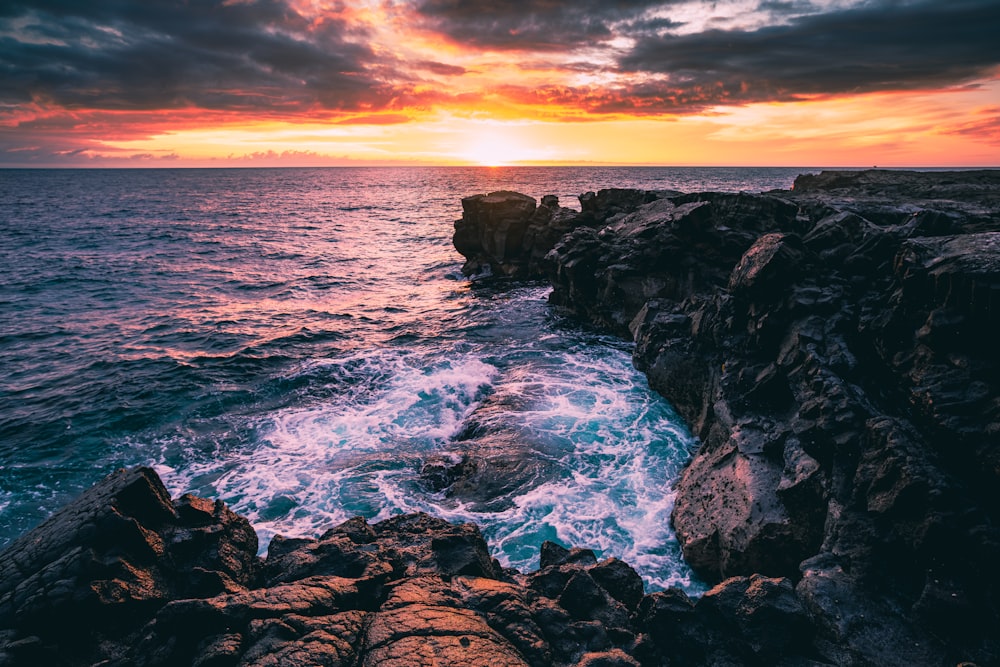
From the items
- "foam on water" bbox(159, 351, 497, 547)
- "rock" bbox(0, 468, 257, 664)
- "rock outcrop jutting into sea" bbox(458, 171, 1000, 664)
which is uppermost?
"rock outcrop jutting into sea" bbox(458, 171, 1000, 664)

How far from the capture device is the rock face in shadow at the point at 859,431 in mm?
8320

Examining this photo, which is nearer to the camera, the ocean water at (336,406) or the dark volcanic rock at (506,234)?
the ocean water at (336,406)

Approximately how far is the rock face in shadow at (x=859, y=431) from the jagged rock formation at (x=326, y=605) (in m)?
2.09

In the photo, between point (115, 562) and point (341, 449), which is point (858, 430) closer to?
point (115, 562)

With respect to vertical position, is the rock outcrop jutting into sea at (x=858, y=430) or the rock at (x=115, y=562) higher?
the rock outcrop jutting into sea at (x=858, y=430)

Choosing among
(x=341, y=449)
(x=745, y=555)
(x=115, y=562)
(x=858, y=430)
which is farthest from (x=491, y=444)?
(x=115, y=562)

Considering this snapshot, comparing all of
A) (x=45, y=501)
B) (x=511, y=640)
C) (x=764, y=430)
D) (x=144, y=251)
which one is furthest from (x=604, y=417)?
(x=144, y=251)

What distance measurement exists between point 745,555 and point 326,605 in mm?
9939

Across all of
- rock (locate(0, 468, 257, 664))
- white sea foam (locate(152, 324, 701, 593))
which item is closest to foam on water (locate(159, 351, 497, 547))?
white sea foam (locate(152, 324, 701, 593))

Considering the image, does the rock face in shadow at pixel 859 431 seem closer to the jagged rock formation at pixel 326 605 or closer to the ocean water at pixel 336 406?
the jagged rock formation at pixel 326 605

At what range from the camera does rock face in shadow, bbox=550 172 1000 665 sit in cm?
832

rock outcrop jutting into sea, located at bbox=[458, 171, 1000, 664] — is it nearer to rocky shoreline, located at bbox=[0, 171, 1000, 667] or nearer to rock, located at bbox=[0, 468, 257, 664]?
rocky shoreline, located at bbox=[0, 171, 1000, 667]

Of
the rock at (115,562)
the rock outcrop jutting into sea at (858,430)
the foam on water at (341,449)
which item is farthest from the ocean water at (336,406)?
the rock at (115,562)

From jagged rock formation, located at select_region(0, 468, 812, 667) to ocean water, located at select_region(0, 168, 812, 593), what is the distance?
4371mm
